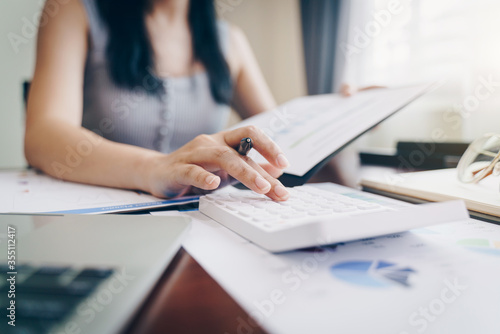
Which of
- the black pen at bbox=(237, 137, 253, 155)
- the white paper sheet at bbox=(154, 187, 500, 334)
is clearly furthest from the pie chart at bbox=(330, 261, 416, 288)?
the black pen at bbox=(237, 137, 253, 155)

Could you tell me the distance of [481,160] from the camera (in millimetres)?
467

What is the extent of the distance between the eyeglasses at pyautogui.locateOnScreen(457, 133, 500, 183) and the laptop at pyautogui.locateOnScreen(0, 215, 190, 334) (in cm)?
42

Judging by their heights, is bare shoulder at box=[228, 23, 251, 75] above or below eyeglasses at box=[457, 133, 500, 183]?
above

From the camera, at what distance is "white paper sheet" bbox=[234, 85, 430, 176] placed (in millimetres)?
511


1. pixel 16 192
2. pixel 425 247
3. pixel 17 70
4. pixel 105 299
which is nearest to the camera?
pixel 105 299

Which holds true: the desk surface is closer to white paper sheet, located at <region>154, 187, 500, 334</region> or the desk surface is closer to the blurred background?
white paper sheet, located at <region>154, 187, 500, 334</region>

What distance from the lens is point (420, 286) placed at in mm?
207

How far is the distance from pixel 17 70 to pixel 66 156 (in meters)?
1.96

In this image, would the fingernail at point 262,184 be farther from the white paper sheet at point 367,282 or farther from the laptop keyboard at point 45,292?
the laptop keyboard at point 45,292

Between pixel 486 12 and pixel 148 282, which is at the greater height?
pixel 486 12

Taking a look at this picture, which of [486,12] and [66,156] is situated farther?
[486,12]

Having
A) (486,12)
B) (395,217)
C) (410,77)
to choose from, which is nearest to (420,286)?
(395,217)

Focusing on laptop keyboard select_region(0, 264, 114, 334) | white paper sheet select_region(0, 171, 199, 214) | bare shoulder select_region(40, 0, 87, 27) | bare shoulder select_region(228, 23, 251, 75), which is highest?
bare shoulder select_region(40, 0, 87, 27)

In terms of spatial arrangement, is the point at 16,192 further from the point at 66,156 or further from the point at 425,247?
the point at 425,247
